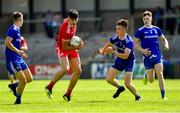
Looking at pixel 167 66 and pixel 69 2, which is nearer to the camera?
pixel 167 66

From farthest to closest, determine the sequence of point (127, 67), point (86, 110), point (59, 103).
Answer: point (127, 67)
point (59, 103)
point (86, 110)

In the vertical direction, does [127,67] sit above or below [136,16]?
above

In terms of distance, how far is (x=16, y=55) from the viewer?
1978cm

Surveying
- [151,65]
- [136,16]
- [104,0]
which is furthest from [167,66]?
[151,65]

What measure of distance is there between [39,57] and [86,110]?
99.6 ft

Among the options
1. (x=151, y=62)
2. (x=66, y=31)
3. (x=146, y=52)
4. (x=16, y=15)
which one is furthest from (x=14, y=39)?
(x=151, y=62)

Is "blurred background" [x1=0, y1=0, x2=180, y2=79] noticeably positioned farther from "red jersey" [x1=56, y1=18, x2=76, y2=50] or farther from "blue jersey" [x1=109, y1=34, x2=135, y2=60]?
"red jersey" [x1=56, y1=18, x2=76, y2=50]

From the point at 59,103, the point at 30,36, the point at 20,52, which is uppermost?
the point at 20,52

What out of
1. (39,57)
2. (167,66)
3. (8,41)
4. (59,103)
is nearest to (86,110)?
(59,103)

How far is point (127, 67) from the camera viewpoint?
67.5ft

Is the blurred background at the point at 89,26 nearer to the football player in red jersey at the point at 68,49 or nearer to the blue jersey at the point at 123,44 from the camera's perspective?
the blue jersey at the point at 123,44

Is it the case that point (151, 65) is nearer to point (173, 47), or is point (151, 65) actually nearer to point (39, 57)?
point (173, 47)

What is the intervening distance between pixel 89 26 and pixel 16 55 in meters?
31.7

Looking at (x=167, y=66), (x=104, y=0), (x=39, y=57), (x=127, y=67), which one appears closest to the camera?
(x=127, y=67)
